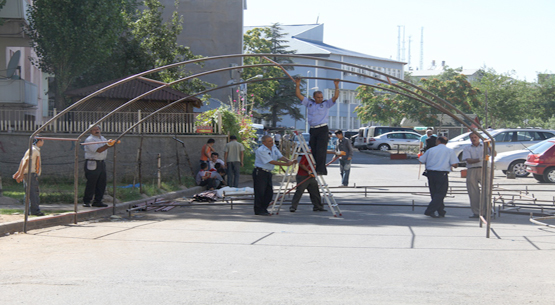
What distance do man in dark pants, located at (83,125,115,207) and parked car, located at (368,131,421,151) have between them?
3759cm

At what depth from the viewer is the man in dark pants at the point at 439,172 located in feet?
40.4

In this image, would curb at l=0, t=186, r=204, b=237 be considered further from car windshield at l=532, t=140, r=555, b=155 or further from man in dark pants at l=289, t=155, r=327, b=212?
car windshield at l=532, t=140, r=555, b=155

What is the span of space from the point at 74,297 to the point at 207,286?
1287 millimetres

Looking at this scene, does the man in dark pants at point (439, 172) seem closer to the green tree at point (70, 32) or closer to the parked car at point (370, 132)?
the green tree at point (70, 32)

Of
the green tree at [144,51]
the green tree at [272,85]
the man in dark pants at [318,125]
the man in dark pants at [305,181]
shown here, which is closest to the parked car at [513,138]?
the green tree at [144,51]

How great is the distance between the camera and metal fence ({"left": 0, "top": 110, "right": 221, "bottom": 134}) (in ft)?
64.8

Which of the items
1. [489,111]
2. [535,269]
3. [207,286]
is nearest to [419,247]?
[535,269]

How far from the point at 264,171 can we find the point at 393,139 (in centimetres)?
3709

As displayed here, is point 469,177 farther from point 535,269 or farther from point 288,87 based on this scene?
point 288,87

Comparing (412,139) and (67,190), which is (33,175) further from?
(412,139)

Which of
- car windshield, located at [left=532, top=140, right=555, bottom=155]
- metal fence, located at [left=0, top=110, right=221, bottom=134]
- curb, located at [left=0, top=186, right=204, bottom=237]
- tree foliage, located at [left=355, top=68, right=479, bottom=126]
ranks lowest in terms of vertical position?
curb, located at [left=0, top=186, right=204, bottom=237]

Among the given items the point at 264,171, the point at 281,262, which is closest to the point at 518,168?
the point at 264,171

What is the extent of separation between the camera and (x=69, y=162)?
787 inches

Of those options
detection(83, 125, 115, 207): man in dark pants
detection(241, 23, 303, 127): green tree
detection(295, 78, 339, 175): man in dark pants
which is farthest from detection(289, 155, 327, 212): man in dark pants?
detection(241, 23, 303, 127): green tree
